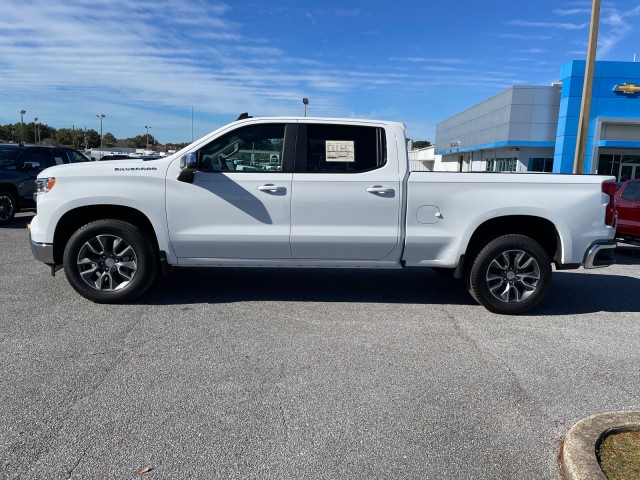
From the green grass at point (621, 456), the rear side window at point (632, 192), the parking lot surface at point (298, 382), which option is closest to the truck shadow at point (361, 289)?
the parking lot surface at point (298, 382)

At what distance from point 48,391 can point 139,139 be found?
4857 inches

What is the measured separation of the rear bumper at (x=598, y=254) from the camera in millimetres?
5734

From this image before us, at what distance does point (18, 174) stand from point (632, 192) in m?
13.8

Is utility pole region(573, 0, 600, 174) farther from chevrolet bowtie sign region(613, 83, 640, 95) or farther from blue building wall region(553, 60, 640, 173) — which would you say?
chevrolet bowtie sign region(613, 83, 640, 95)

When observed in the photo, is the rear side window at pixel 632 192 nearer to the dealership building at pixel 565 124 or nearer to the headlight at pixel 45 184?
the headlight at pixel 45 184

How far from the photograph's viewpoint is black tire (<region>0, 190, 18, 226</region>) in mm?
12172

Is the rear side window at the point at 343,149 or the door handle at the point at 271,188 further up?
the rear side window at the point at 343,149

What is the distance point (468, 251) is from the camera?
5965 millimetres

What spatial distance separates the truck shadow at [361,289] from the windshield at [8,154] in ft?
25.1

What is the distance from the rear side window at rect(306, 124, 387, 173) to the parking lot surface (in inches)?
62.7

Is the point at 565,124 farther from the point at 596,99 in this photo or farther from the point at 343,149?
the point at 343,149

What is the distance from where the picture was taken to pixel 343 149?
5.77 m

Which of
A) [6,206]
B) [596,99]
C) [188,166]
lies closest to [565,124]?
[596,99]

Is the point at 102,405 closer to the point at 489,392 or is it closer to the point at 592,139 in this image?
the point at 489,392
